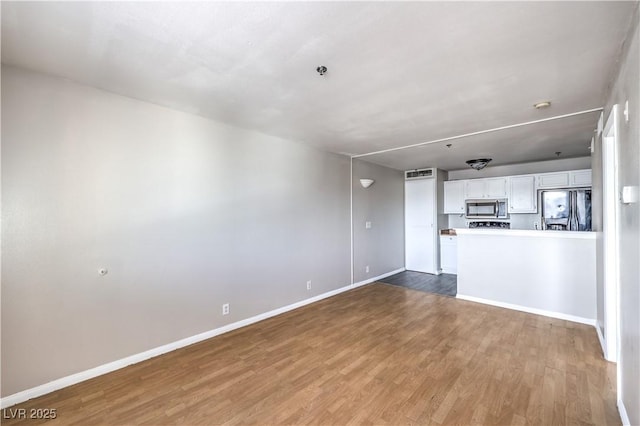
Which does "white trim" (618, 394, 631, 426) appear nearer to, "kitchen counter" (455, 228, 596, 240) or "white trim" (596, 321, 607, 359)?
"white trim" (596, 321, 607, 359)

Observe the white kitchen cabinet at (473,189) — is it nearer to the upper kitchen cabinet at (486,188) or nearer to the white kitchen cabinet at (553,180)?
the upper kitchen cabinet at (486,188)

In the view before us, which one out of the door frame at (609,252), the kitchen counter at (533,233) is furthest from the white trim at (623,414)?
the kitchen counter at (533,233)

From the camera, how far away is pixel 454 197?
6500 millimetres

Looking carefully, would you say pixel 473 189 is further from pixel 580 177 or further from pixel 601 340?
pixel 601 340

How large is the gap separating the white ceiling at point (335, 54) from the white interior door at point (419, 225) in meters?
3.32

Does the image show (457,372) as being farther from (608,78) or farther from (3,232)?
(3,232)

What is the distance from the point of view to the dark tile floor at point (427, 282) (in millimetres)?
4977

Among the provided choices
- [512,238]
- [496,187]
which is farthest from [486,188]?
[512,238]

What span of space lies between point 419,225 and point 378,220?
132 centimetres

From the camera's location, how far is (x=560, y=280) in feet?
12.0

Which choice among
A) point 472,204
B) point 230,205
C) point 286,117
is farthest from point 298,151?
point 472,204

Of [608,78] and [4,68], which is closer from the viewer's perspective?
[4,68]

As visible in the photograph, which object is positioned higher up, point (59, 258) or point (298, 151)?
point (298, 151)

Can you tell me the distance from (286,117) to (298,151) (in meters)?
1.11
